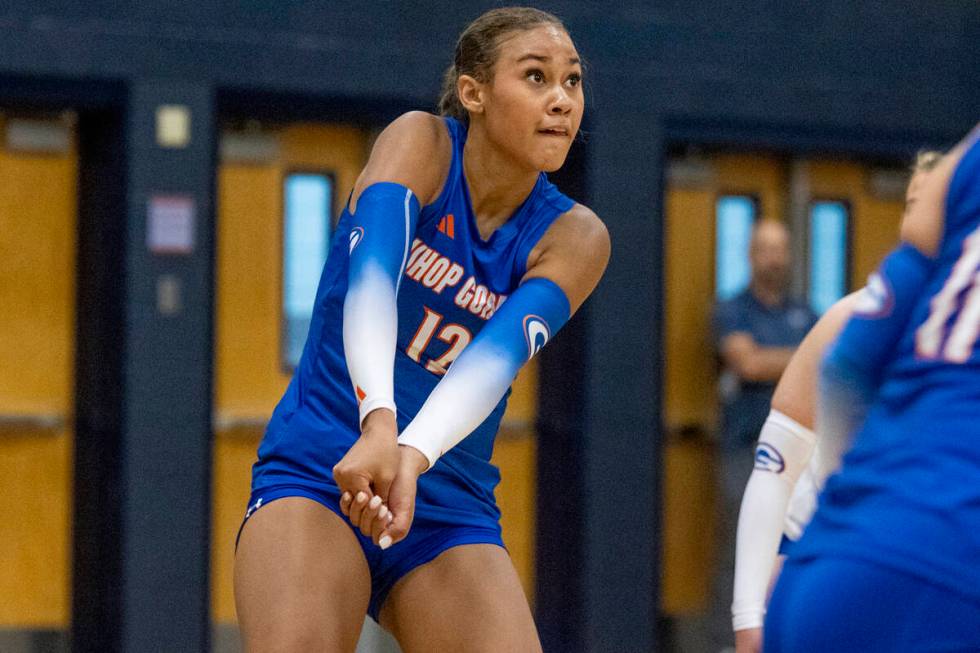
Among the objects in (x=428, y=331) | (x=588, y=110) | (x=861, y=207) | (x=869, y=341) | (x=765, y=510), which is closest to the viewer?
(x=869, y=341)

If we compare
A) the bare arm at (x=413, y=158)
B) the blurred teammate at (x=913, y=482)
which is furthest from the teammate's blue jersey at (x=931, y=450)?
the bare arm at (x=413, y=158)

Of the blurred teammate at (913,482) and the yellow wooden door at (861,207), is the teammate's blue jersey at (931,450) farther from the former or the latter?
the yellow wooden door at (861,207)

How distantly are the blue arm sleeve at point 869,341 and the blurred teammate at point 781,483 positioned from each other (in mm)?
693

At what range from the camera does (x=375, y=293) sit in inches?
98.8

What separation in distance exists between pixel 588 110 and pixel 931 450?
4554 mm

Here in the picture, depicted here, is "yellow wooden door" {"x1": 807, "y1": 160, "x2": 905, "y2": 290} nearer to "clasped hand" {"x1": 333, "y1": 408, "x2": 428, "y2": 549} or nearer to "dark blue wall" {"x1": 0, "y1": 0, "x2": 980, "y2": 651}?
"dark blue wall" {"x1": 0, "y1": 0, "x2": 980, "y2": 651}

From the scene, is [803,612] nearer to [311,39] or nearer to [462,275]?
[462,275]

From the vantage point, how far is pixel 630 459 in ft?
20.0

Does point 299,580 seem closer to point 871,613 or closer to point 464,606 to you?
point 464,606

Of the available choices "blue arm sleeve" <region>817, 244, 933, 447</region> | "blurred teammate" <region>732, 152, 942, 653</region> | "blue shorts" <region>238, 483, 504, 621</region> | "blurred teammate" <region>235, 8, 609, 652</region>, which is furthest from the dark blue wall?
"blue arm sleeve" <region>817, 244, 933, 447</region>

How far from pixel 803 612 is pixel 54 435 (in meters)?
4.53

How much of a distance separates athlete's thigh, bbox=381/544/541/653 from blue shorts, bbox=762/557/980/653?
1009 mm

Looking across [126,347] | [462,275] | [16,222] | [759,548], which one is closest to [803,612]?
[759,548]

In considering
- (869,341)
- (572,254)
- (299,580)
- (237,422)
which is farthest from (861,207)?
(869,341)
